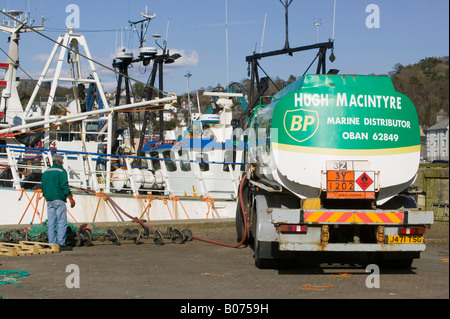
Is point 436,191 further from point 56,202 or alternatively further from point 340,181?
point 56,202

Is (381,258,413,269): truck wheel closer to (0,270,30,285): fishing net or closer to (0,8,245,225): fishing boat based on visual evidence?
(0,270,30,285): fishing net

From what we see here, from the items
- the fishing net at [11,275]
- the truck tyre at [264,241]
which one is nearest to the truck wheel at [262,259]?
the truck tyre at [264,241]

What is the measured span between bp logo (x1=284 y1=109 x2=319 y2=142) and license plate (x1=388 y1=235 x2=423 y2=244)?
1.87 m

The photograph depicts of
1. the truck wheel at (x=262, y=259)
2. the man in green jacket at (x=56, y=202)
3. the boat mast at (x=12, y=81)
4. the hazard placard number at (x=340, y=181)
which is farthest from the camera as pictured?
the boat mast at (x=12, y=81)

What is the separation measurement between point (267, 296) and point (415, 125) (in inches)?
135

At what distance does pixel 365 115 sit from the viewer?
9055 mm

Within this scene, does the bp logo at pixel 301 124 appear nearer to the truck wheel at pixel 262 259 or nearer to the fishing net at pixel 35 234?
the truck wheel at pixel 262 259

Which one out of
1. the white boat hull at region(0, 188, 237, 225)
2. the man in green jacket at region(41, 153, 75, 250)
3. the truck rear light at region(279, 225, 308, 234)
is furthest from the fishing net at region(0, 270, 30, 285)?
the white boat hull at region(0, 188, 237, 225)

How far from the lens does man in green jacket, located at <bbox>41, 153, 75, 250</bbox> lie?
11.6m

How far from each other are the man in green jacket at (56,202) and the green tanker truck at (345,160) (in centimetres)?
416

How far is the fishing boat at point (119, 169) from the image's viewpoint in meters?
17.7
